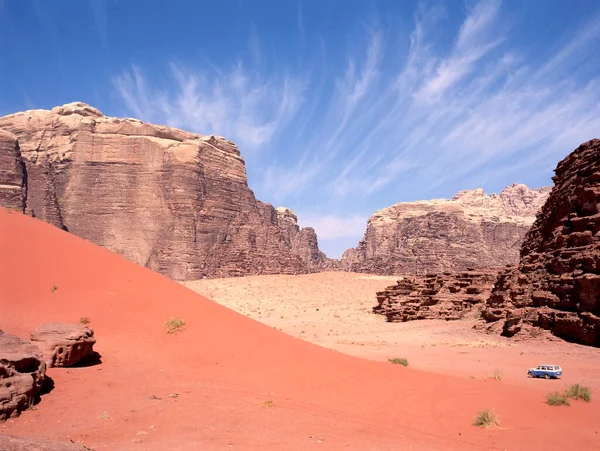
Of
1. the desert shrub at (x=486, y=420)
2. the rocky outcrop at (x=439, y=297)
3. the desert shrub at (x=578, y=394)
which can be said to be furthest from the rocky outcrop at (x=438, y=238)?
the desert shrub at (x=486, y=420)

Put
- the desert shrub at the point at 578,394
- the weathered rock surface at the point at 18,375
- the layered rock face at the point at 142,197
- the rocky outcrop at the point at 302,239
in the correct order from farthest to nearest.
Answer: the rocky outcrop at the point at 302,239 < the layered rock face at the point at 142,197 < the desert shrub at the point at 578,394 < the weathered rock surface at the point at 18,375

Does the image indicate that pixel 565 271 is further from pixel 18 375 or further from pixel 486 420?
pixel 18 375

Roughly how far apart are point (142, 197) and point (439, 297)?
170 ft

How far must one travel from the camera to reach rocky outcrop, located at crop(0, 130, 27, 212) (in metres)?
62.2

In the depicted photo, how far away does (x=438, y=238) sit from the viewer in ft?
302

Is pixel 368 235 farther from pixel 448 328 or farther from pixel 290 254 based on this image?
pixel 448 328

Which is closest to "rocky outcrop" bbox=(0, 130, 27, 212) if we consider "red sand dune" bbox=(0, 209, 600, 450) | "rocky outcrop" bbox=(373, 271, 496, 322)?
"rocky outcrop" bbox=(373, 271, 496, 322)

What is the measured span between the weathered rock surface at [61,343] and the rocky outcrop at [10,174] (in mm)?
62852

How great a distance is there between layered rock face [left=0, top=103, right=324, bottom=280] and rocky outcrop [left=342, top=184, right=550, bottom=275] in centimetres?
2518

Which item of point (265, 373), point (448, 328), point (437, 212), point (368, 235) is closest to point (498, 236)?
point (437, 212)

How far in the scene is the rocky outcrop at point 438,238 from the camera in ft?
277

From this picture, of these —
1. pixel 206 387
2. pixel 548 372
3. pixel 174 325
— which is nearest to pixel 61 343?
pixel 206 387

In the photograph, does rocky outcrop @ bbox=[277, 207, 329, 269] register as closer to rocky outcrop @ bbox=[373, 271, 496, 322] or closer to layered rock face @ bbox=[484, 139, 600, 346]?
rocky outcrop @ bbox=[373, 271, 496, 322]

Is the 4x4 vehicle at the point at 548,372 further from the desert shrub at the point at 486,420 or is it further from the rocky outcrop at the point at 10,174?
the rocky outcrop at the point at 10,174
